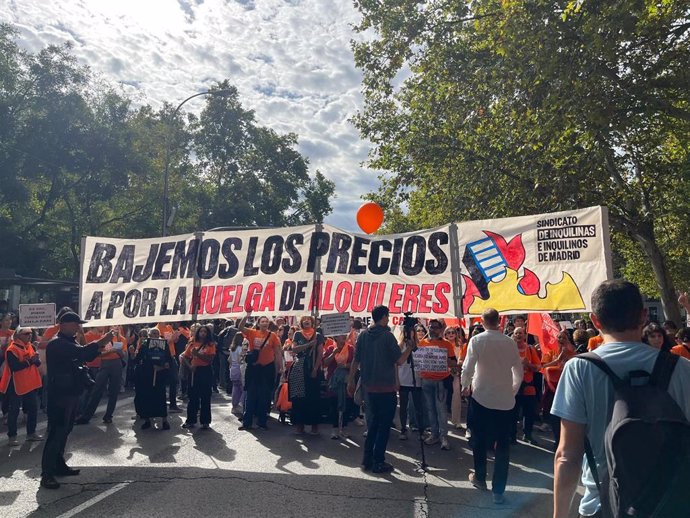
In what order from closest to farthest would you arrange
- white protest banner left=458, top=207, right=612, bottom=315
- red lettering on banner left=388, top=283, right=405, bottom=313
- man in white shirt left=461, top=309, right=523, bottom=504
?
man in white shirt left=461, top=309, right=523, bottom=504 → white protest banner left=458, top=207, right=612, bottom=315 → red lettering on banner left=388, top=283, right=405, bottom=313

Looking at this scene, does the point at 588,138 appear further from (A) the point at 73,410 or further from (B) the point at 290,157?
(B) the point at 290,157

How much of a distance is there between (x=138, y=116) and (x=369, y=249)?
117 ft

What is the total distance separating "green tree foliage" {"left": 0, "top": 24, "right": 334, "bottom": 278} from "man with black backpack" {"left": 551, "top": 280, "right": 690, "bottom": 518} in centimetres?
2718

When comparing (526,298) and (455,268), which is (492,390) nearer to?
(526,298)

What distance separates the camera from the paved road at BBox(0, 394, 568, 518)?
5582mm

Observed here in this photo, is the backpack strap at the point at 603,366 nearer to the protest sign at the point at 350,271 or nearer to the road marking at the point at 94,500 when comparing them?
the protest sign at the point at 350,271

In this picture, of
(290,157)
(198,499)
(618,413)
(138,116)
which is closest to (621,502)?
(618,413)

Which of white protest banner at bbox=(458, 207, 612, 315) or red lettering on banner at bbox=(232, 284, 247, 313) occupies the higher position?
white protest banner at bbox=(458, 207, 612, 315)

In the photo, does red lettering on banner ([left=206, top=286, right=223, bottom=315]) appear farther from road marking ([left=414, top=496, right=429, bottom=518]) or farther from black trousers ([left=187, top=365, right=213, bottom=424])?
road marking ([left=414, top=496, right=429, bottom=518])

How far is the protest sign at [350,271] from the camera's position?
22.7ft

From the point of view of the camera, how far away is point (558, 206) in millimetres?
17031

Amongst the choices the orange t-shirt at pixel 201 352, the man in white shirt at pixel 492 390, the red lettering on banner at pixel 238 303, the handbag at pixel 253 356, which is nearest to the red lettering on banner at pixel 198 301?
the red lettering on banner at pixel 238 303

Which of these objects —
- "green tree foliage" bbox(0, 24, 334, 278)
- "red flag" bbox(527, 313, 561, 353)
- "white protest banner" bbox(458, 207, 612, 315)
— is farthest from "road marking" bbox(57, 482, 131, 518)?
"green tree foliage" bbox(0, 24, 334, 278)

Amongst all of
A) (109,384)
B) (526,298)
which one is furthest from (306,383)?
(526,298)
